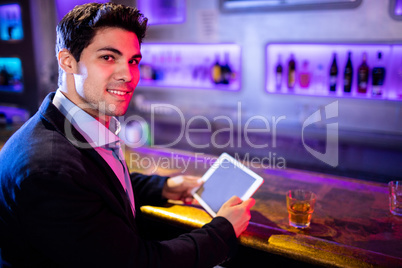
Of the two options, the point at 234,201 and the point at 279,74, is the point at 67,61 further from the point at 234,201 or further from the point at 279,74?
the point at 279,74

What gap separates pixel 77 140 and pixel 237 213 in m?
0.59

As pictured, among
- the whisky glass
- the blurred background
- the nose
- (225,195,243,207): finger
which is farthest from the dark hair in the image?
the blurred background

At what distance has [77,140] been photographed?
114 cm

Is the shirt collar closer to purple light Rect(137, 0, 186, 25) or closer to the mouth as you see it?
the mouth

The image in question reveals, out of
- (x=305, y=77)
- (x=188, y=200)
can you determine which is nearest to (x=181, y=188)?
(x=188, y=200)

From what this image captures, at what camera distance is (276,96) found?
11.5ft

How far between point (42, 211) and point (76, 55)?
0.58m

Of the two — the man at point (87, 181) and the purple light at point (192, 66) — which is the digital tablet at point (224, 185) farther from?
the purple light at point (192, 66)

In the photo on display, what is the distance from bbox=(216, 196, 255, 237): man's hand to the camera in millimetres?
1218

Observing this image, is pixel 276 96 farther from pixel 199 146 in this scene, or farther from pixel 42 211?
pixel 42 211

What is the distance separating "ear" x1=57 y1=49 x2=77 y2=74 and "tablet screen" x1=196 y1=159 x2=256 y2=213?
0.68 metres

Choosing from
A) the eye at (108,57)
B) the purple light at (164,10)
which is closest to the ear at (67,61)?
the eye at (108,57)

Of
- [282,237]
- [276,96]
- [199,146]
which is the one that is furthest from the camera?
[199,146]

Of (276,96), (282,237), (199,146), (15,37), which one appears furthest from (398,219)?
(15,37)
